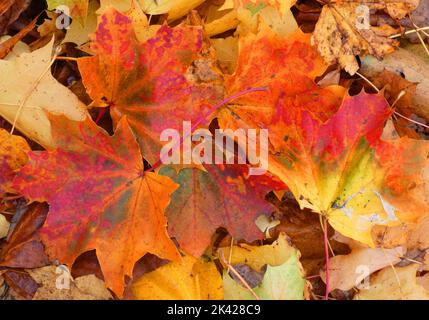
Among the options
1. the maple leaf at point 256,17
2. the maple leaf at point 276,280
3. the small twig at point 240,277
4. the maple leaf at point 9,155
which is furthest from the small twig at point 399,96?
the maple leaf at point 9,155

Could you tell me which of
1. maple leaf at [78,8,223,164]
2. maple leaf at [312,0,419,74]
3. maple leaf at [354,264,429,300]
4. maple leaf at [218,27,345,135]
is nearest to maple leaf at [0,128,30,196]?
maple leaf at [78,8,223,164]

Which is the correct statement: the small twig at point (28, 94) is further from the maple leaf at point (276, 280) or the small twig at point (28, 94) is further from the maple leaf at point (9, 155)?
the maple leaf at point (276, 280)

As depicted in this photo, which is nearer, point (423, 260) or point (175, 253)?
point (175, 253)

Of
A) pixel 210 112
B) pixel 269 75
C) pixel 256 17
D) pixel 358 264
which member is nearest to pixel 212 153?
pixel 210 112

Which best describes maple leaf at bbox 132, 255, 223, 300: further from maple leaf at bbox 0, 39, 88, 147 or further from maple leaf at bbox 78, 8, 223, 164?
maple leaf at bbox 0, 39, 88, 147

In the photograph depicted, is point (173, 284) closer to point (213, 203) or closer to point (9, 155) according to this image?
point (213, 203)
